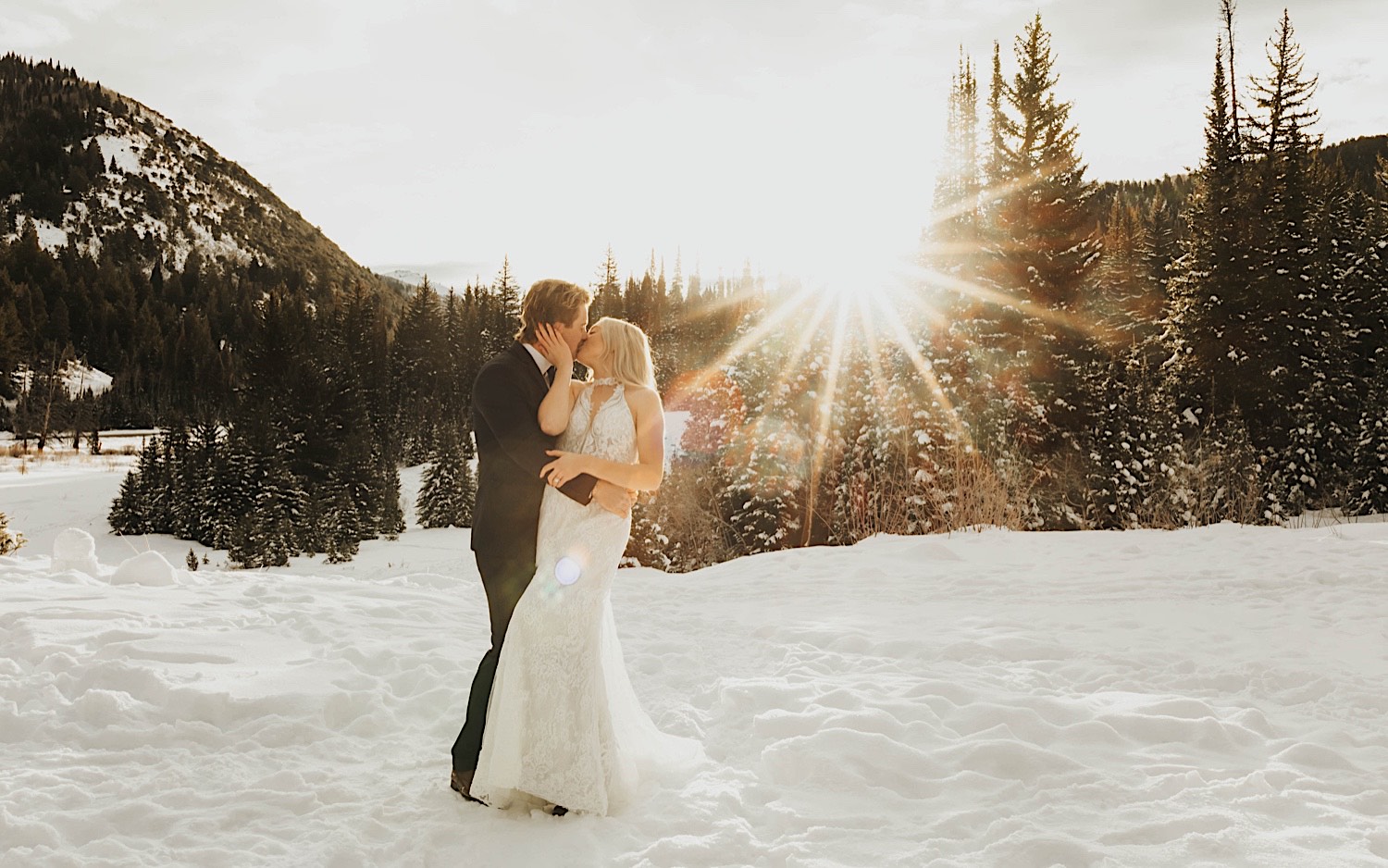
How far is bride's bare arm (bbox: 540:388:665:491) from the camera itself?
127 inches

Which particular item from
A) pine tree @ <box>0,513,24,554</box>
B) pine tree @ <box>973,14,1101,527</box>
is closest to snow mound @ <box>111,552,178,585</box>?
Answer: pine tree @ <box>0,513,24,554</box>

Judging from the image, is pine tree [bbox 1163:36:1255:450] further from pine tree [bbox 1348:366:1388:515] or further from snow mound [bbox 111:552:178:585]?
snow mound [bbox 111:552:178:585]

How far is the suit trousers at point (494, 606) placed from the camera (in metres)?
3.34

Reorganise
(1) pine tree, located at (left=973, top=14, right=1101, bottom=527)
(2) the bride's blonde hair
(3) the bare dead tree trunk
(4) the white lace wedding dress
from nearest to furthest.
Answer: (4) the white lace wedding dress
(2) the bride's blonde hair
(1) pine tree, located at (left=973, top=14, right=1101, bottom=527)
(3) the bare dead tree trunk

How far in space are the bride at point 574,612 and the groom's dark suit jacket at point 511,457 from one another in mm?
62

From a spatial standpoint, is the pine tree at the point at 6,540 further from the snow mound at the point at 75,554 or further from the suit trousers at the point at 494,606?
the suit trousers at the point at 494,606

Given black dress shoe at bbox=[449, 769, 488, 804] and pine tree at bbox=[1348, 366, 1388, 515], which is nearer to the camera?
black dress shoe at bbox=[449, 769, 488, 804]

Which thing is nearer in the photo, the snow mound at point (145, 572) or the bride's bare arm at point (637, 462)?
the bride's bare arm at point (637, 462)

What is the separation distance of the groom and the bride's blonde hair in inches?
5.7

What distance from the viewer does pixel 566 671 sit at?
3240 millimetres

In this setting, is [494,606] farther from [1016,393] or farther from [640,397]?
[1016,393]

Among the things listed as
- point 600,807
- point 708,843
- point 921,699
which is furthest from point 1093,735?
point 600,807

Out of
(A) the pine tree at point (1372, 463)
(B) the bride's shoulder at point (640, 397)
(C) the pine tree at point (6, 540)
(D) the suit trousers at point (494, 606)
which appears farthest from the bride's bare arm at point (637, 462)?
(A) the pine tree at point (1372, 463)

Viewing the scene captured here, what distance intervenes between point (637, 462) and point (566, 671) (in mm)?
916
